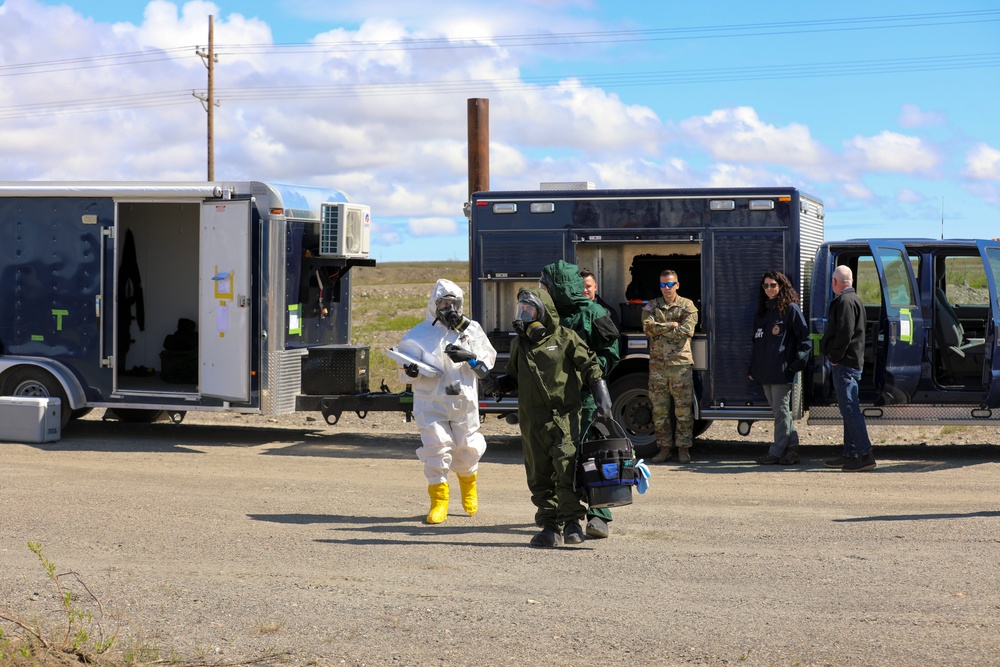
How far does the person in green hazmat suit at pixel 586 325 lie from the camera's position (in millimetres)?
7805

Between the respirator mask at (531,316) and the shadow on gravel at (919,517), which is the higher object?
the respirator mask at (531,316)

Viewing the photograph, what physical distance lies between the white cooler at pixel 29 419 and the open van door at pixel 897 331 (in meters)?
8.63

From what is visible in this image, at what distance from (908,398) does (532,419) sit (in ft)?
17.1

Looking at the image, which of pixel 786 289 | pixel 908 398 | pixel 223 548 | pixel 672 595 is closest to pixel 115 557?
pixel 223 548

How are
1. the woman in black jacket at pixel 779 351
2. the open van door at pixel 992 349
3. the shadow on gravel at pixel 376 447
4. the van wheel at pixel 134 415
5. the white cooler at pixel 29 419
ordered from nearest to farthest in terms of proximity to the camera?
the woman in black jacket at pixel 779 351, the open van door at pixel 992 349, the shadow on gravel at pixel 376 447, the white cooler at pixel 29 419, the van wheel at pixel 134 415

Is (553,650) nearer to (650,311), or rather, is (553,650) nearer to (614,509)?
(614,509)

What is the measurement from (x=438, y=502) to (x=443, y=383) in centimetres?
87

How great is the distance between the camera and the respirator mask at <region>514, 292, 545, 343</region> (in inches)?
298

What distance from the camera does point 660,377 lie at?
451 inches

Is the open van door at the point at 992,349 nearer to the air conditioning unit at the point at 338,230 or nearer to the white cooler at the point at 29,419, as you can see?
the air conditioning unit at the point at 338,230

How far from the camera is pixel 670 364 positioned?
11.4 meters

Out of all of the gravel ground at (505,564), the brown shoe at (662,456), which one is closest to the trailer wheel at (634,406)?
the brown shoe at (662,456)

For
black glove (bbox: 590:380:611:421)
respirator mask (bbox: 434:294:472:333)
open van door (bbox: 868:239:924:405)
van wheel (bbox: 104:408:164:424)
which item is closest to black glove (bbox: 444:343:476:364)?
respirator mask (bbox: 434:294:472:333)

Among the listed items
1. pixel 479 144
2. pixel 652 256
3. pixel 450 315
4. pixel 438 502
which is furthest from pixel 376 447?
pixel 450 315
